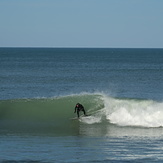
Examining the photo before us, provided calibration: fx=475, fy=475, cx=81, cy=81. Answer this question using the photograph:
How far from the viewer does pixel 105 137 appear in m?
23.8

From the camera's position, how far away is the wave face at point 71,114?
27.8m

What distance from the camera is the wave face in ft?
91.3

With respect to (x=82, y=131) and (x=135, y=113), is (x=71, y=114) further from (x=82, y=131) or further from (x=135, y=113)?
(x=82, y=131)

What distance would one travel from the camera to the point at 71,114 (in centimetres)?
3152

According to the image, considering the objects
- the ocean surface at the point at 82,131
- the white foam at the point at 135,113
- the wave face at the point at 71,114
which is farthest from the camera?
the white foam at the point at 135,113

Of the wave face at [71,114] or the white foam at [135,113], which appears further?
the white foam at [135,113]

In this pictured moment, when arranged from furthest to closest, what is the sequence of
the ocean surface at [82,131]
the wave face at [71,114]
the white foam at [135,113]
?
the white foam at [135,113]
the wave face at [71,114]
the ocean surface at [82,131]

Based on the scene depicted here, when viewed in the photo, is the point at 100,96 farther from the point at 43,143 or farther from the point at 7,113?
the point at 43,143

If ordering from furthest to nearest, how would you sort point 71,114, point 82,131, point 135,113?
point 71,114 → point 135,113 → point 82,131

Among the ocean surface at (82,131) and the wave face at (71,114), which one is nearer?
the ocean surface at (82,131)

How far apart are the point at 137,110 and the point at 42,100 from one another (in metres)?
7.99

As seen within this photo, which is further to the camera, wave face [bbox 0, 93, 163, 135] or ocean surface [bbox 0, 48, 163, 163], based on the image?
wave face [bbox 0, 93, 163, 135]

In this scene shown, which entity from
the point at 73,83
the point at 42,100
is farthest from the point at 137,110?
the point at 73,83

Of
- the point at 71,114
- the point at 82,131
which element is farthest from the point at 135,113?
the point at 82,131
